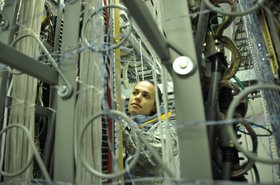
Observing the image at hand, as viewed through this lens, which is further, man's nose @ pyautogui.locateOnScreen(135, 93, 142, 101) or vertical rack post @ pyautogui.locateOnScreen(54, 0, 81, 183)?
man's nose @ pyautogui.locateOnScreen(135, 93, 142, 101)

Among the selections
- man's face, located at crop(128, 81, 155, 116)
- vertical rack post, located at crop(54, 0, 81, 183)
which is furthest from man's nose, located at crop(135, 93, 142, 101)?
vertical rack post, located at crop(54, 0, 81, 183)

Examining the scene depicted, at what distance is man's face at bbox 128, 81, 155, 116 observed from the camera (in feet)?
5.58

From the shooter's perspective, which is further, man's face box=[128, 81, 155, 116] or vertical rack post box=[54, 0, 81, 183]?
man's face box=[128, 81, 155, 116]

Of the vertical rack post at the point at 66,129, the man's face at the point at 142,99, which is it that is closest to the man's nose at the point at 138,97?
the man's face at the point at 142,99

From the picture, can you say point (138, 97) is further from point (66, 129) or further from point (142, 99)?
point (66, 129)

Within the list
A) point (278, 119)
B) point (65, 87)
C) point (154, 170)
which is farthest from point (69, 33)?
point (154, 170)

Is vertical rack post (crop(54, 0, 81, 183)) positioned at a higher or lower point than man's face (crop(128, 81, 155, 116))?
lower

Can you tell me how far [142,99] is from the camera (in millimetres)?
1704

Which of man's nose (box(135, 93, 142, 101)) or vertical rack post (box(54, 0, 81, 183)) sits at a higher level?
man's nose (box(135, 93, 142, 101))

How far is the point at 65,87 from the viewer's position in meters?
0.63

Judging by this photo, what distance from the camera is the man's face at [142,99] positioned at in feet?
5.58

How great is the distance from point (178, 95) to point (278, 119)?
0.28 metres

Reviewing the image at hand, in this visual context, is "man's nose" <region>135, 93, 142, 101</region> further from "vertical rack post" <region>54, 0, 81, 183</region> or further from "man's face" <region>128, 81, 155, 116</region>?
"vertical rack post" <region>54, 0, 81, 183</region>

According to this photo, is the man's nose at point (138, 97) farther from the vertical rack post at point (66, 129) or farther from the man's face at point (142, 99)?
the vertical rack post at point (66, 129)
